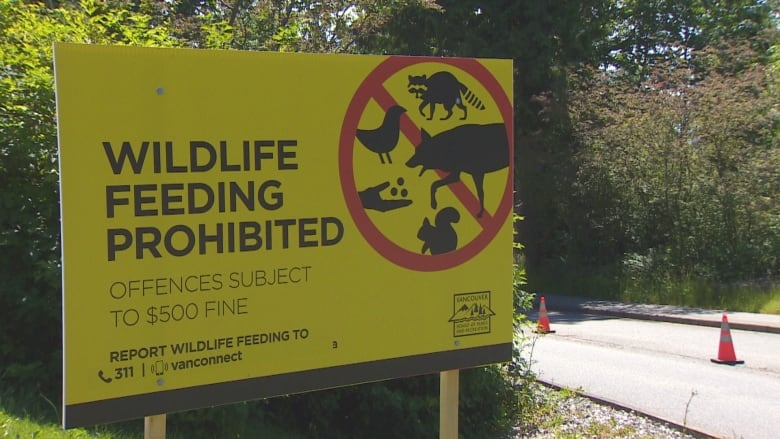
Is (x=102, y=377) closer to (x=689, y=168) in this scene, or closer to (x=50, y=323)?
(x=50, y=323)

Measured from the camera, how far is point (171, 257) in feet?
9.88

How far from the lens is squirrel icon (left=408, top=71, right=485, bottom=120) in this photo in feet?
11.7

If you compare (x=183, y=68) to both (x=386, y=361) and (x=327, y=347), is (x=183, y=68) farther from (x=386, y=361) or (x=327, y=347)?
(x=386, y=361)

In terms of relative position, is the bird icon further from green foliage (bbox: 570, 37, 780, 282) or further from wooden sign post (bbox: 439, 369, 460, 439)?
green foliage (bbox: 570, 37, 780, 282)

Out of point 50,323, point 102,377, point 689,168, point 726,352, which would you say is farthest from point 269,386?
point 689,168

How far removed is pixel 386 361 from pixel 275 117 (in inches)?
49.1

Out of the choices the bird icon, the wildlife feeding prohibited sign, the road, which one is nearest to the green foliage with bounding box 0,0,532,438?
the wildlife feeding prohibited sign

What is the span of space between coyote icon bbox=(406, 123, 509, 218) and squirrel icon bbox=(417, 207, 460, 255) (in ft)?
0.27

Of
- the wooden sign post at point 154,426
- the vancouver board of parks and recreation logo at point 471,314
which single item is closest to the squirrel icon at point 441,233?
the vancouver board of parks and recreation logo at point 471,314

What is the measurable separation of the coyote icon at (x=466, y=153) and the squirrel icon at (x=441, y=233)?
0.08 m

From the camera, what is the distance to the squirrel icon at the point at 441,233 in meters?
3.61

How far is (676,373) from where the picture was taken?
9.37 m

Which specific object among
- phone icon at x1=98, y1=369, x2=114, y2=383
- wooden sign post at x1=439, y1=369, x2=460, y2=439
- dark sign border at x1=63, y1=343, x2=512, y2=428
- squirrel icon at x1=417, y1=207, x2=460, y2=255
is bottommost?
wooden sign post at x1=439, y1=369, x2=460, y2=439

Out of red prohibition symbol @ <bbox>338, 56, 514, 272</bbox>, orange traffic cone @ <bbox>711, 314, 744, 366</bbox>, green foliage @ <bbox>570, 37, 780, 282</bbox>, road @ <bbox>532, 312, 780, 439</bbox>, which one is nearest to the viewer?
red prohibition symbol @ <bbox>338, 56, 514, 272</bbox>
